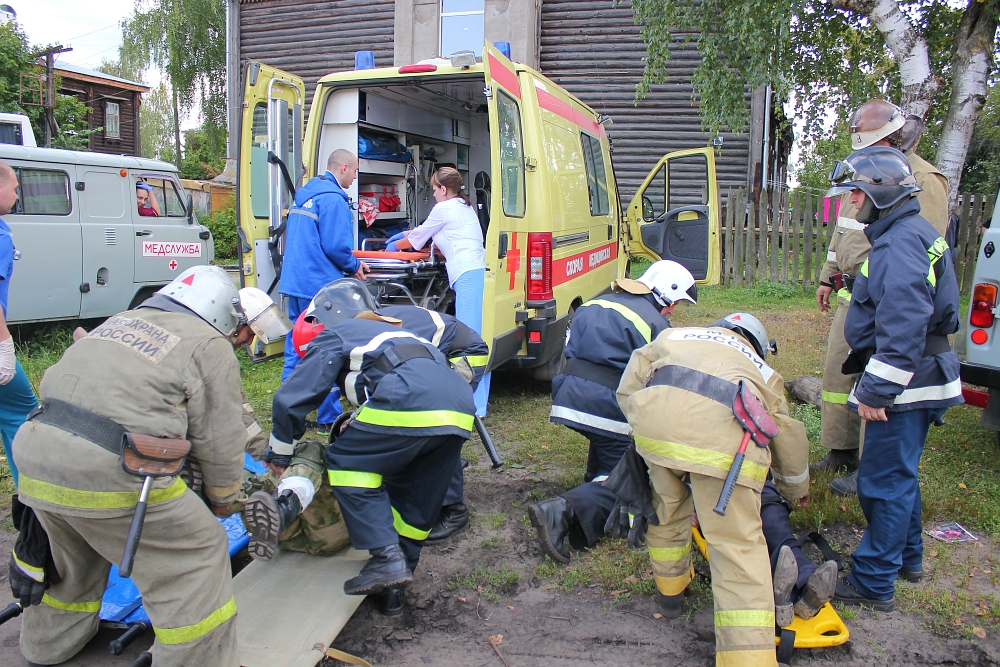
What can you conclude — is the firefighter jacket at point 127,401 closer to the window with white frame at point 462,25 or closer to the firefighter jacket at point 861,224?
the firefighter jacket at point 861,224

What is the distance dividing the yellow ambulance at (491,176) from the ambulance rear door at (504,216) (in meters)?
0.01

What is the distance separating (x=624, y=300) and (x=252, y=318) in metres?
1.84

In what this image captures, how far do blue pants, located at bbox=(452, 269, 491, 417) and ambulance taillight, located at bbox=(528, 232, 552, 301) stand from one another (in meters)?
0.35

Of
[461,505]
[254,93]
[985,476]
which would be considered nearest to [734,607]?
[461,505]

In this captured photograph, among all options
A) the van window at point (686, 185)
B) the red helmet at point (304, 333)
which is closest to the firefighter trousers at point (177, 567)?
the red helmet at point (304, 333)

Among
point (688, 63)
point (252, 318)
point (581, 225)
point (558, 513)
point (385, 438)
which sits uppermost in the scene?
point (688, 63)

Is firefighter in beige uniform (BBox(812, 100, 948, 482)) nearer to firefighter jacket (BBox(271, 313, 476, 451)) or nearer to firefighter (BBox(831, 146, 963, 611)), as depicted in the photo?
firefighter (BBox(831, 146, 963, 611))

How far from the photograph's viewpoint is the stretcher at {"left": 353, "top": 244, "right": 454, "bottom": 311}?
5.47m

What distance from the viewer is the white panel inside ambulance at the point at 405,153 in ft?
18.9

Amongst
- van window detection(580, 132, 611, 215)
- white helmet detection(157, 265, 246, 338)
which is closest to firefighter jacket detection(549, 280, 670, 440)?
white helmet detection(157, 265, 246, 338)

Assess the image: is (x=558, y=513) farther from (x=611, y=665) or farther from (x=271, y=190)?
(x=271, y=190)

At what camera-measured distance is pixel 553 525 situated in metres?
3.37

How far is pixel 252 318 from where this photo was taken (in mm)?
2828

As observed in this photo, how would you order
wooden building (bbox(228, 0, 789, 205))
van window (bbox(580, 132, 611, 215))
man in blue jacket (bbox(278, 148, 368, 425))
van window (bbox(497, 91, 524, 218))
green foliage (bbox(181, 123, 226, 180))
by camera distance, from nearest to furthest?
van window (bbox(497, 91, 524, 218)), man in blue jacket (bbox(278, 148, 368, 425)), van window (bbox(580, 132, 611, 215)), wooden building (bbox(228, 0, 789, 205)), green foliage (bbox(181, 123, 226, 180))
